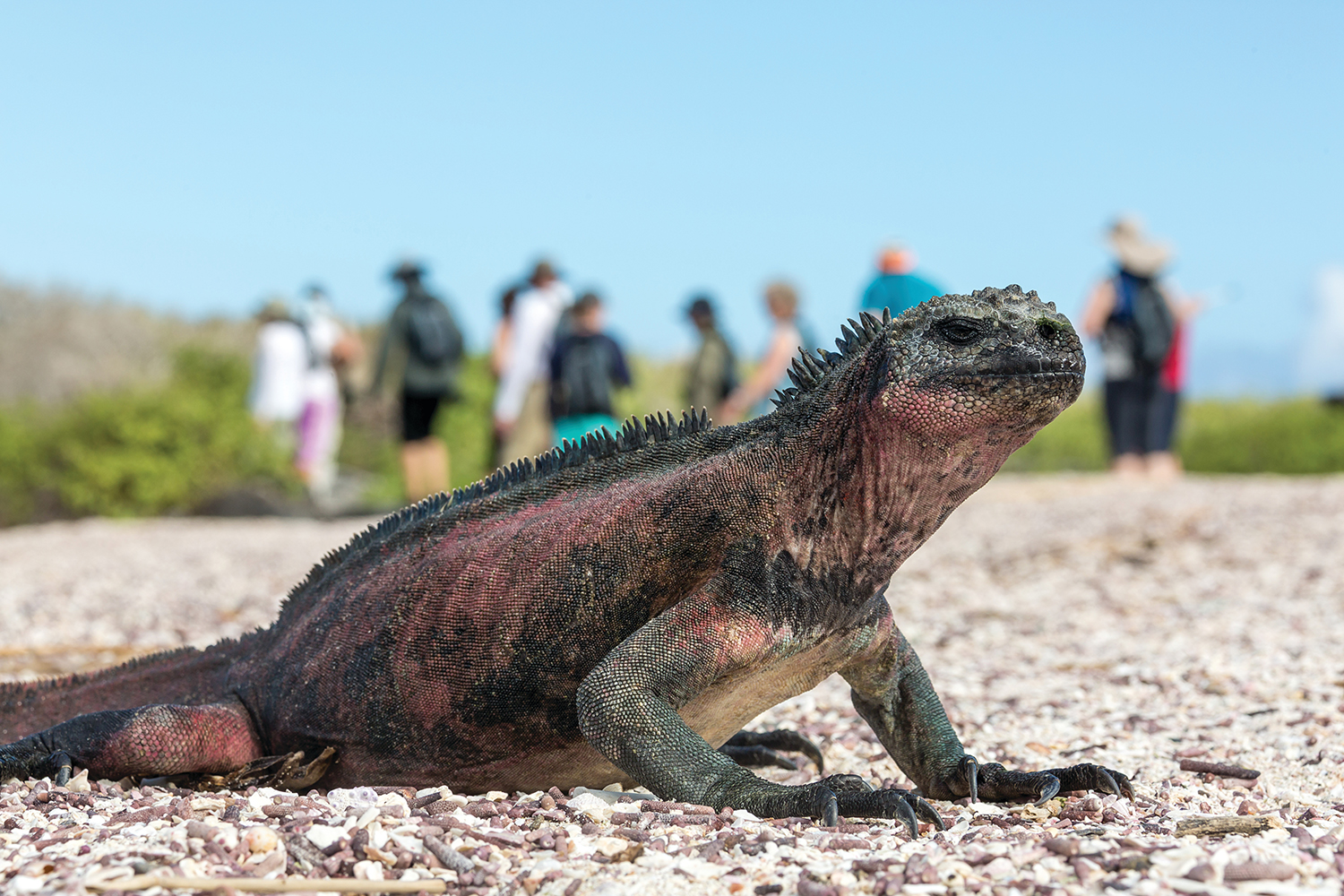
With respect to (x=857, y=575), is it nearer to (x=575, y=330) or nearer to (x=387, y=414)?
(x=575, y=330)

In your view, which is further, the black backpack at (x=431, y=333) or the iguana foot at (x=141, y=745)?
the black backpack at (x=431, y=333)

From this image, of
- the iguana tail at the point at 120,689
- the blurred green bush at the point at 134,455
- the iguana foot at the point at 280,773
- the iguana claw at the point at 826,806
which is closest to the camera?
the iguana claw at the point at 826,806

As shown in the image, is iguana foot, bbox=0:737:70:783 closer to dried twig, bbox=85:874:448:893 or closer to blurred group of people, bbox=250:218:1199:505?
dried twig, bbox=85:874:448:893

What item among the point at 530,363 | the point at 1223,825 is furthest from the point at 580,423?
the point at 1223,825

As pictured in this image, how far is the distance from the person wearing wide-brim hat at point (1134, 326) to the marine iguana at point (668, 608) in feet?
32.6

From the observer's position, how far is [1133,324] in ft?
41.3

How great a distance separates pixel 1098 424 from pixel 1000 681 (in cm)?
1984

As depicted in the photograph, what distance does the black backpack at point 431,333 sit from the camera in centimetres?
1234

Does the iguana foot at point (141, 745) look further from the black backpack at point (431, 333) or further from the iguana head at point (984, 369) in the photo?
the black backpack at point (431, 333)

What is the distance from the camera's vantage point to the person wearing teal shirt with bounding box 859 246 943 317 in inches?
251

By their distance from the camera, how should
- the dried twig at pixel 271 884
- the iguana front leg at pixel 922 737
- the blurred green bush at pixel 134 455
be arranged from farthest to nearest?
the blurred green bush at pixel 134 455, the iguana front leg at pixel 922 737, the dried twig at pixel 271 884

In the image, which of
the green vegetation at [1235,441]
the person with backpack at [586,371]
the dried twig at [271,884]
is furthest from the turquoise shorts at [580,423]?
the green vegetation at [1235,441]

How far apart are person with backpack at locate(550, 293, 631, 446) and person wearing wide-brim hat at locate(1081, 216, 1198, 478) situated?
5005 millimetres

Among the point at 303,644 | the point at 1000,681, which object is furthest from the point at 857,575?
the point at 1000,681
